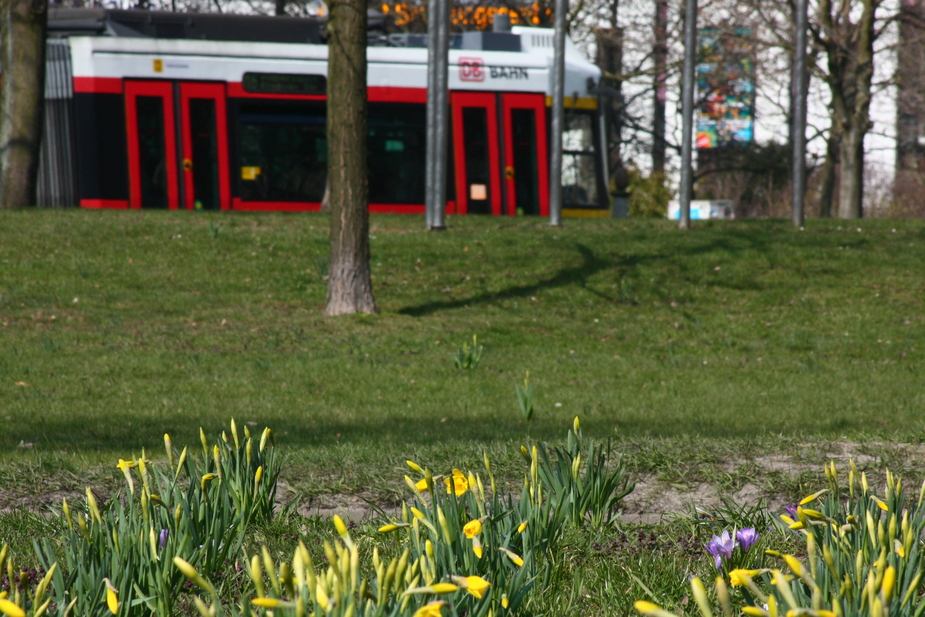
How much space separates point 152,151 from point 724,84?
2123cm

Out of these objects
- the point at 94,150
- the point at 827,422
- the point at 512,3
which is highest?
the point at 512,3

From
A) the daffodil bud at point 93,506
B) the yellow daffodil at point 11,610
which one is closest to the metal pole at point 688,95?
the daffodil bud at point 93,506

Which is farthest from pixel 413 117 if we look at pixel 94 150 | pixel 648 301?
pixel 648 301

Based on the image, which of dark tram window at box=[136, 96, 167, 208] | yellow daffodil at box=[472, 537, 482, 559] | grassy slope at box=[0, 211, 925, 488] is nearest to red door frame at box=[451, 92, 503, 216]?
grassy slope at box=[0, 211, 925, 488]

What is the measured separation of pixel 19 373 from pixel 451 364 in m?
3.45

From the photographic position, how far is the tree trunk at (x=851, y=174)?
80.1ft

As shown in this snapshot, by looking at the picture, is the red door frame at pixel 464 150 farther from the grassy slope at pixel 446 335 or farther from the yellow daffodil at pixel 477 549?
the yellow daffodil at pixel 477 549

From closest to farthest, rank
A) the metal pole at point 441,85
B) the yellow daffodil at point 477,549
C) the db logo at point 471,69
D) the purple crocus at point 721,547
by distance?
the yellow daffodil at point 477,549 → the purple crocus at point 721,547 → the metal pole at point 441,85 → the db logo at point 471,69

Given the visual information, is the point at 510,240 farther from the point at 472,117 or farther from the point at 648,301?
the point at 472,117

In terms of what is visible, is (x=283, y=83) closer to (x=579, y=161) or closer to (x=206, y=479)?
(x=579, y=161)

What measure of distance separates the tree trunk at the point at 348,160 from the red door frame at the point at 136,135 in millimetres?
7283

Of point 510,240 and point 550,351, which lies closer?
point 550,351

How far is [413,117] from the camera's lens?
60.4 ft

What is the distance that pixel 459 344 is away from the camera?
32.6 ft
